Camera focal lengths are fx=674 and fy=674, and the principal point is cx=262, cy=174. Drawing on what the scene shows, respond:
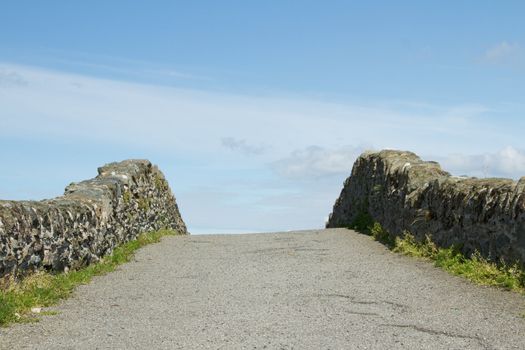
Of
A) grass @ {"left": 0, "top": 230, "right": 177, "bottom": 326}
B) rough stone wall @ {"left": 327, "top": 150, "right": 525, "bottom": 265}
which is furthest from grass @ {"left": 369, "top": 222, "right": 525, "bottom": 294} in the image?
grass @ {"left": 0, "top": 230, "right": 177, "bottom": 326}

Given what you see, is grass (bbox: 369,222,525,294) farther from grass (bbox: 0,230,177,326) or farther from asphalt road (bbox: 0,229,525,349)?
grass (bbox: 0,230,177,326)

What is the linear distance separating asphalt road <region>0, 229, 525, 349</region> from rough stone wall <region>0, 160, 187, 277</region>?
81 cm

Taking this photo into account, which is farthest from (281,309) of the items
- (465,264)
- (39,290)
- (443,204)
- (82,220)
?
(443,204)

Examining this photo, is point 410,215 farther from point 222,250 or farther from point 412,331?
point 412,331

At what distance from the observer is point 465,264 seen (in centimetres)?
1189

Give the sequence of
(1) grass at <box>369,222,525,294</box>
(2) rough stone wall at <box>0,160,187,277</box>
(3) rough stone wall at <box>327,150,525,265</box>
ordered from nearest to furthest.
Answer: (2) rough stone wall at <box>0,160,187,277</box> < (1) grass at <box>369,222,525,294</box> < (3) rough stone wall at <box>327,150,525,265</box>

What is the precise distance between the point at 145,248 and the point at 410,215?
21.1 ft

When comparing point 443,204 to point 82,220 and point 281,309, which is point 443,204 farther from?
point 82,220

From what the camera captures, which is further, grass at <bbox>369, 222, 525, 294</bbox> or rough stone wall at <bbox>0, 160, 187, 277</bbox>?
grass at <bbox>369, 222, 525, 294</bbox>

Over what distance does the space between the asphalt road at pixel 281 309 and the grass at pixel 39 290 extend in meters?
0.22

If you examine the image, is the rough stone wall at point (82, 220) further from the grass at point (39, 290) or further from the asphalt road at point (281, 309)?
the asphalt road at point (281, 309)

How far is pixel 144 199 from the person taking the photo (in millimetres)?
18906

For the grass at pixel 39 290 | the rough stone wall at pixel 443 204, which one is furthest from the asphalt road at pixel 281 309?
the rough stone wall at pixel 443 204

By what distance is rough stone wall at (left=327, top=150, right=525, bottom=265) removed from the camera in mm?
10875
